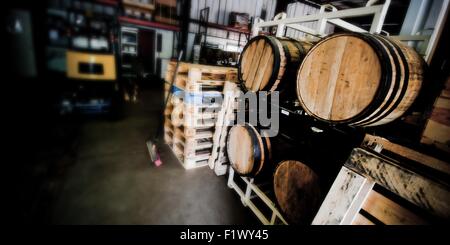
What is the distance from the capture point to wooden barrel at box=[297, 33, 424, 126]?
1319mm

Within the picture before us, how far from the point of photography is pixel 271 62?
2232 mm

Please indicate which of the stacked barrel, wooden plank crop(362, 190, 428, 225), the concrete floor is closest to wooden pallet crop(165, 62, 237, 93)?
the concrete floor

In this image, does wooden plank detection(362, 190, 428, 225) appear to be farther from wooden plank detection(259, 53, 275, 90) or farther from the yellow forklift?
the yellow forklift

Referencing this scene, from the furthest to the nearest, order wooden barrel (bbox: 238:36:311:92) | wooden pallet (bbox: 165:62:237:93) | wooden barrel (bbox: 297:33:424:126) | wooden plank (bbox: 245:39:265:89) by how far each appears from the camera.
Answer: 1. wooden pallet (bbox: 165:62:237:93)
2. wooden plank (bbox: 245:39:265:89)
3. wooden barrel (bbox: 238:36:311:92)
4. wooden barrel (bbox: 297:33:424:126)

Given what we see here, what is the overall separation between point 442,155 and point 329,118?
70 cm

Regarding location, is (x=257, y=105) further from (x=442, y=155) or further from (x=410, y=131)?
(x=442, y=155)

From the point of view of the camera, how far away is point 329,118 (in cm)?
166

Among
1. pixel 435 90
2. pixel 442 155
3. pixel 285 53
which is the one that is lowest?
pixel 442 155

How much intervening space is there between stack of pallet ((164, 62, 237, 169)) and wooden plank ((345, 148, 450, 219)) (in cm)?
270

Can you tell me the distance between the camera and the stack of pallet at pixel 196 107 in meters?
3.73

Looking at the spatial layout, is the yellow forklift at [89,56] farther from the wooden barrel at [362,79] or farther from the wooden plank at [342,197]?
the wooden plank at [342,197]

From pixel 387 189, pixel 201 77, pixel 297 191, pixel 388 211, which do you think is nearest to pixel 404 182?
pixel 387 189

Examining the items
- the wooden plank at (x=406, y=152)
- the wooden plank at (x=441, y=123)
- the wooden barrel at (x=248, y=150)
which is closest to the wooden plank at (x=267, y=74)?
the wooden barrel at (x=248, y=150)
